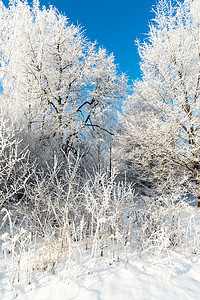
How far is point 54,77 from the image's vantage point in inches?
358

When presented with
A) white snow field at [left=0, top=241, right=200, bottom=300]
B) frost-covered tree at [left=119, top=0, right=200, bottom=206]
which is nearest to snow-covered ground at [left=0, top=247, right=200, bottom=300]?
white snow field at [left=0, top=241, right=200, bottom=300]

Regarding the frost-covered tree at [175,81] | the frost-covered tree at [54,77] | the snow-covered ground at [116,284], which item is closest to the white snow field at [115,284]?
the snow-covered ground at [116,284]

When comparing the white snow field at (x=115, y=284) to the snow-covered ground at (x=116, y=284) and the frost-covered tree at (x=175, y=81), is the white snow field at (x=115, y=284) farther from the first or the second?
the frost-covered tree at (x=175, y=81)

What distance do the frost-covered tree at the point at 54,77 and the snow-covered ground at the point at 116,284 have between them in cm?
623

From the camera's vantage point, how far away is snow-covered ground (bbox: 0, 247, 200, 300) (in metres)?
1.97

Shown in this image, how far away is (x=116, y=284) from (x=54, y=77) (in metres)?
8.84

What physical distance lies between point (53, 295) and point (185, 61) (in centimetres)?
751

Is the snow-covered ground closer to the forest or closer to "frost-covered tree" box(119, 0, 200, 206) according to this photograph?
the forest

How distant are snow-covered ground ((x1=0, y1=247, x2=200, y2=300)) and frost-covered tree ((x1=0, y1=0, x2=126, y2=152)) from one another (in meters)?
6.23

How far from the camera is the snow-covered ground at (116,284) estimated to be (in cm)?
197

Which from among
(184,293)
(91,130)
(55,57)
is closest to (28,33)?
(55,57)

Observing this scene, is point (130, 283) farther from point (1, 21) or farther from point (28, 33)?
point (1, 21)

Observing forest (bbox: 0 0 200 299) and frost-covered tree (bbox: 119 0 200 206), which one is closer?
forest (bbox: 0 0 200 299)

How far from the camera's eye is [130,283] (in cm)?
217
